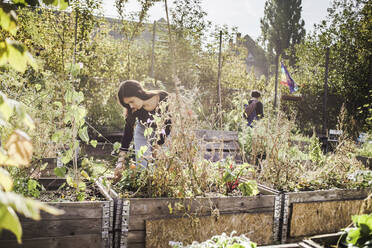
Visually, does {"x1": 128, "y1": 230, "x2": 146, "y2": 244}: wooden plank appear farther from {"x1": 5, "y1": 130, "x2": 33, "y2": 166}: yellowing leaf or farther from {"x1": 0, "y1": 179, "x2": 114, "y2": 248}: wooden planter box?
{"x1": 5, "y1": 130, "x2": 33, "y2": 166}: yellowing leaf

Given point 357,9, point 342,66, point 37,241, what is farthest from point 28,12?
point 357,9

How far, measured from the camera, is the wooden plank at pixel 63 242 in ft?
6.24

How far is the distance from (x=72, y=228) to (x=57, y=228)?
87 mm

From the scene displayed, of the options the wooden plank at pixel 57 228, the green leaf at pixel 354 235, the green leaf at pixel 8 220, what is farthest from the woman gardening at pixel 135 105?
the green leaf at pixel 8 220

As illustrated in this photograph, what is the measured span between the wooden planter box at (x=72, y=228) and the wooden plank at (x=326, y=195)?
5.05 ft

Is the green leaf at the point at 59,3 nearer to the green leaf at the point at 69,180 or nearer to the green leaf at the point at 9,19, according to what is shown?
the green leaf at the point at 9,19

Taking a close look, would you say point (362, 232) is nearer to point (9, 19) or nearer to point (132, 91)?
point (9, 19)

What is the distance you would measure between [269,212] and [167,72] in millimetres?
10182

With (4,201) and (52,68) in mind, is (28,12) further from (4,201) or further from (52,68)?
(4,201)

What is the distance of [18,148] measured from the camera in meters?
0.54

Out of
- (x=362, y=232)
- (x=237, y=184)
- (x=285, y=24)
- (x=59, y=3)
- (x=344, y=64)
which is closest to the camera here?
(x=59, y=3)

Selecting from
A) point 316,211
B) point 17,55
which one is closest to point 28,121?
point 17,55

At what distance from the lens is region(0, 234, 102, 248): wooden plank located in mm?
1902

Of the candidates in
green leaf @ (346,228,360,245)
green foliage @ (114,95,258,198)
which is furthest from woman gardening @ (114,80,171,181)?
green leaf @ (346,228,360,245)
